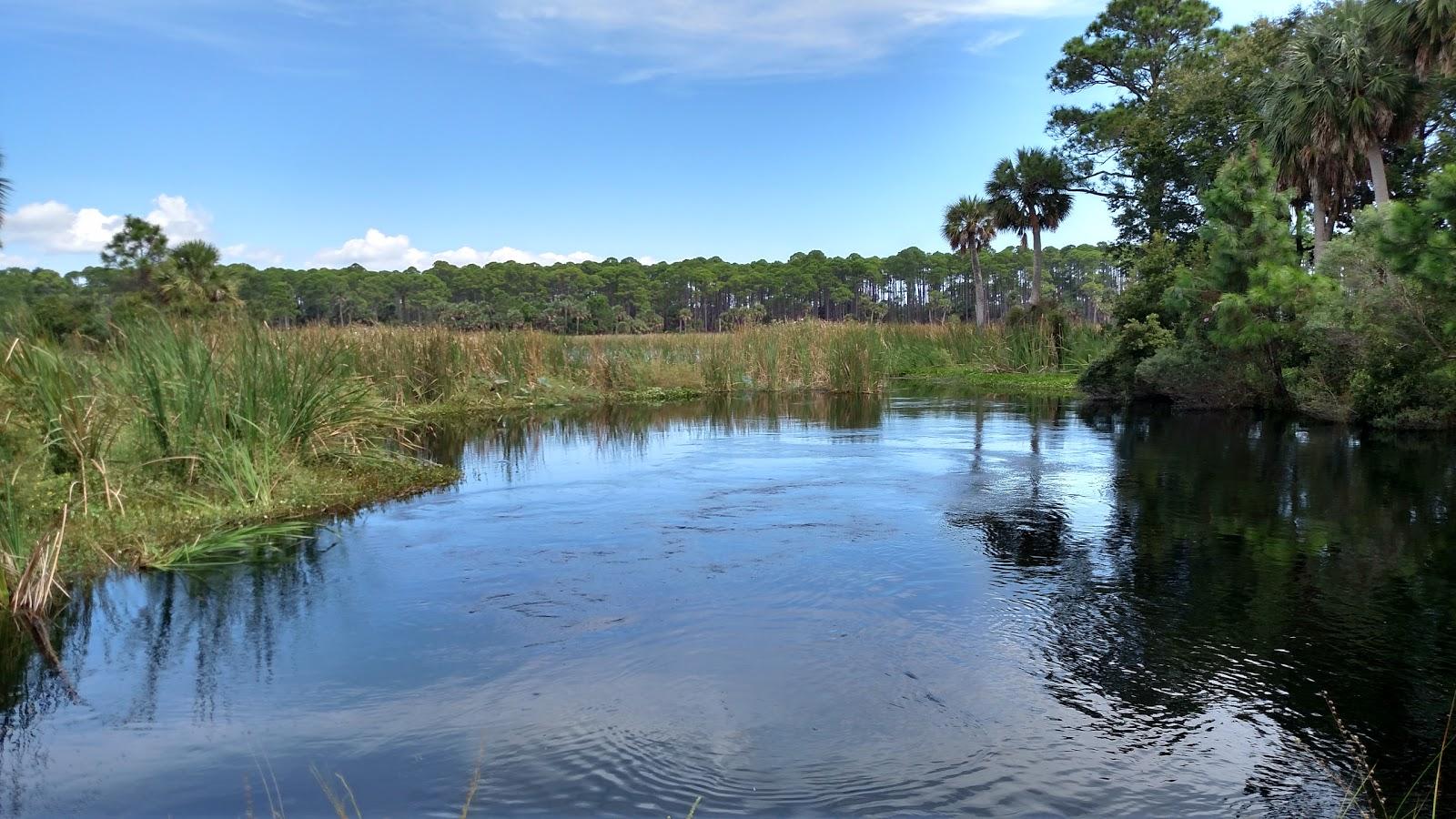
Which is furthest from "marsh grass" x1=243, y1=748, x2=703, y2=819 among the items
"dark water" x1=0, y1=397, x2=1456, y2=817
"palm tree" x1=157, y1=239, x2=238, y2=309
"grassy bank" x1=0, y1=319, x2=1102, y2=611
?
"palm tree" x1=157, y1=239, x2=238, y2=309

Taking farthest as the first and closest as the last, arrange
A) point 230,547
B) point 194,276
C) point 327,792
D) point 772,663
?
point 194,276 < point 230,547 < point 772,663 < point 327,792

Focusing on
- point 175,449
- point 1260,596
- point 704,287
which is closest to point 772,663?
point 1260,596

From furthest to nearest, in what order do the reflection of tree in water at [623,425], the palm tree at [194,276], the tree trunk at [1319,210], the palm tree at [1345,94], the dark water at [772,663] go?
the palm tree at [194,276] → the tree trunk at [1319,210] → the palm tree at [1345,94] → the reflection of tree in water at [623,425] → the dark water at [772,663]

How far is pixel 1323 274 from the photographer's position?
1627 cm

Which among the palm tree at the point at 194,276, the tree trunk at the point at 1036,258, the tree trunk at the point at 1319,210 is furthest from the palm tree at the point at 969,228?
the palm tree at the point at 194,276

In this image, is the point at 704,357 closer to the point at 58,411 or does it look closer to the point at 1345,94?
the point at 1345,94

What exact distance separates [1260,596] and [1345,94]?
804 inches

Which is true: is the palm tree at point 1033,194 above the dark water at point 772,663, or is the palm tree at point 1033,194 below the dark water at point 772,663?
above

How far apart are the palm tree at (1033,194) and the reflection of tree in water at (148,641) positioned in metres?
34.3

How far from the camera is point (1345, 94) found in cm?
2120

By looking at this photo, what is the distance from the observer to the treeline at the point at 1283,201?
1329 cm

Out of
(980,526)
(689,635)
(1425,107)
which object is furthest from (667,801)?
(1425,107)

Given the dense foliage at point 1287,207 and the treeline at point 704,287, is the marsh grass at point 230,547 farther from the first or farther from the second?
the treeline at point 704,287

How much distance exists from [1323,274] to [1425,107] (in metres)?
8.42
